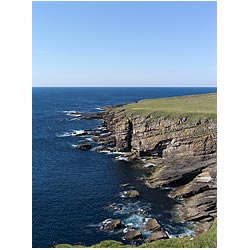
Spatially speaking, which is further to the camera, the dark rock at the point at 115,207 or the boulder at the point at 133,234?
the dark rock at the point at 115,207

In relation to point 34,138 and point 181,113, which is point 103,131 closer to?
point 34,138

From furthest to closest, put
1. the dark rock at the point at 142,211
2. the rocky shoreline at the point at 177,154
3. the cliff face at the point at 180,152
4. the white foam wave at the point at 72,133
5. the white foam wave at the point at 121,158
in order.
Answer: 1. the white foam wave at the point at 72,133
2. the white foam wave at the point at 121,158
3. the cliff face at the point at 180,152
4. the rocky shoreline at the point at 177,154
5. the dark rock at the point at 142,211

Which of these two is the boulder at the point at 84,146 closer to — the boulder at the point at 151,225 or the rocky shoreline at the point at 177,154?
the rocky shoreline at the point at 177,154

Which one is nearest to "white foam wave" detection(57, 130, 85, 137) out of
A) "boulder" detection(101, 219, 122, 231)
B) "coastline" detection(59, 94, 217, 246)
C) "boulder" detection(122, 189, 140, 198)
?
"coastline" detection(59, 94, 217, 246)

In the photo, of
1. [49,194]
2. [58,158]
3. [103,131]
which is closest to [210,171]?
[49,194]

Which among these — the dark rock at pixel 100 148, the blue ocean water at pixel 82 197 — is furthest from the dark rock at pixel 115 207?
the dark rock at pixel 100 148

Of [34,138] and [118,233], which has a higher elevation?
[34,138]
